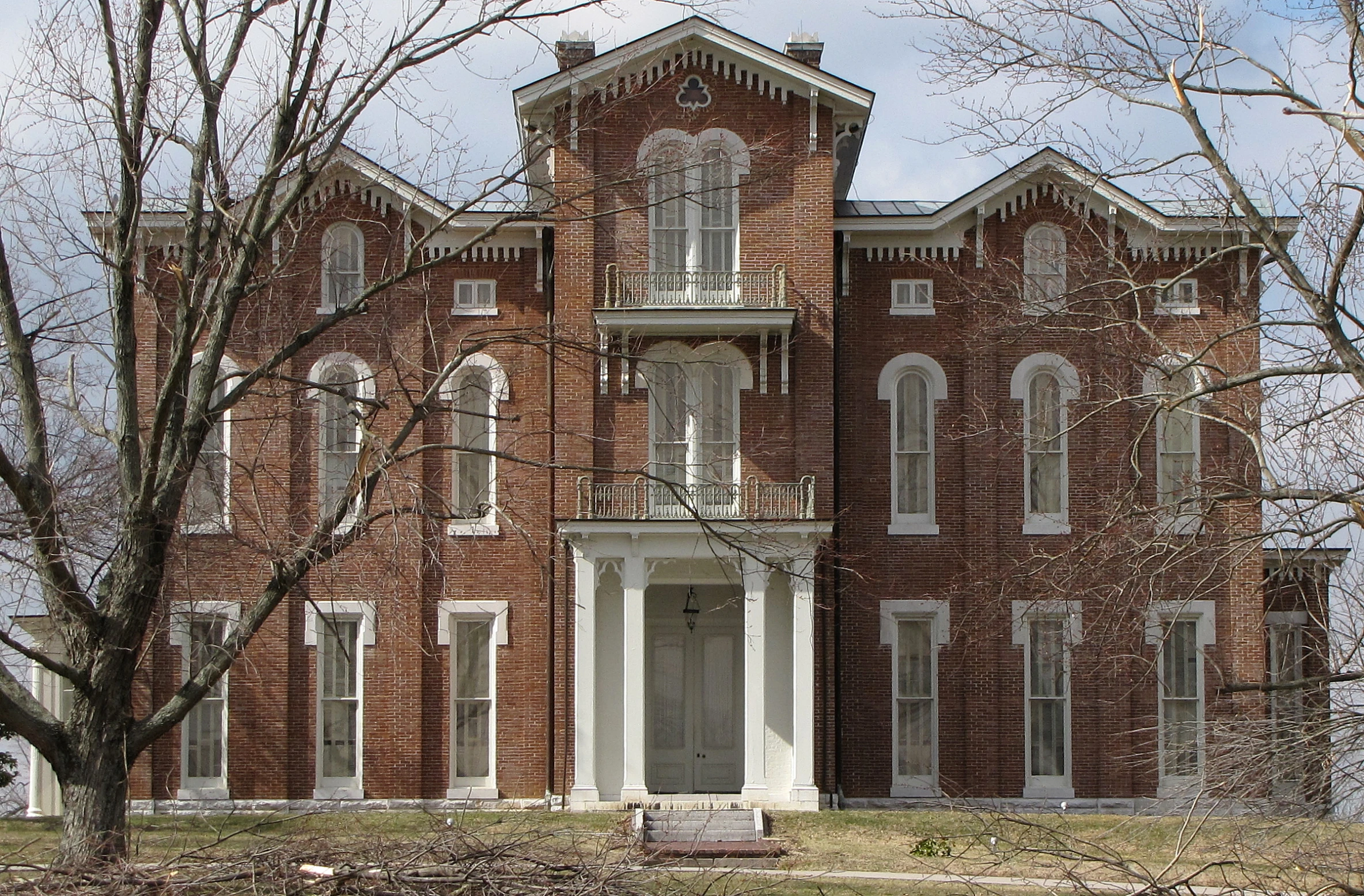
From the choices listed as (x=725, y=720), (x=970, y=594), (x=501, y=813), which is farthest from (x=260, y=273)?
(x=970, y=594)

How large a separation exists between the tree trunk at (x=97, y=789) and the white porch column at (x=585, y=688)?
9.57 metres

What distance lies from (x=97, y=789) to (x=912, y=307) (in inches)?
605

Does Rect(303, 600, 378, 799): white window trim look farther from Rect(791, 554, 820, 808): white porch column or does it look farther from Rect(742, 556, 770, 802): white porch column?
Rect(791, 554, 820, 808): white porch column

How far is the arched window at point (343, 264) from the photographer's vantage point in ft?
79.3

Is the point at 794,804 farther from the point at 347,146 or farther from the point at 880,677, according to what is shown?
the point at 347,146

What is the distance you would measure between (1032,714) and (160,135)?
52.6ft

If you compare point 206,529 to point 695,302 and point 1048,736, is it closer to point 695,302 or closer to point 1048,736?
point 695,302

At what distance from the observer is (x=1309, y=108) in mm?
14359

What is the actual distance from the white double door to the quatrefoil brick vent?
7792 mm

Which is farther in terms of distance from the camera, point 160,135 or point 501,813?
point 501,813

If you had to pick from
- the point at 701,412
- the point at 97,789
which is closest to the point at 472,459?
the point at 701,412

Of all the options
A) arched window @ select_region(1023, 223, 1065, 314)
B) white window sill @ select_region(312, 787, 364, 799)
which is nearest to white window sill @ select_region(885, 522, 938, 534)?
arched window @ select_region(1023, 223, 1065, 314)

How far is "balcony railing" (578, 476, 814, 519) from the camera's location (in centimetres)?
2228

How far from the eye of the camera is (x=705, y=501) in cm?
2219
